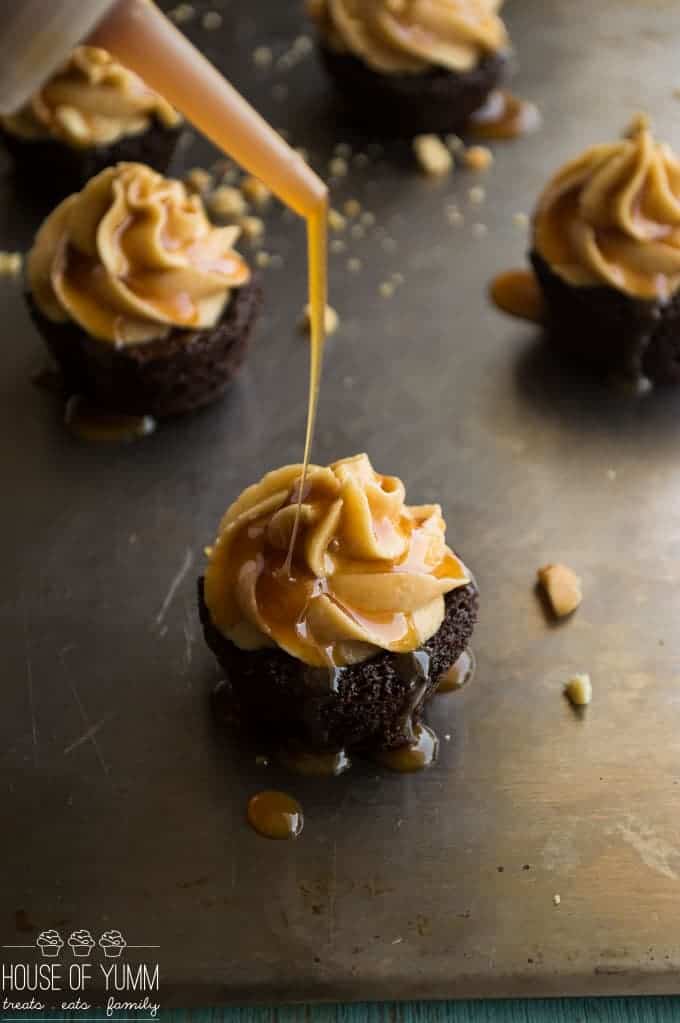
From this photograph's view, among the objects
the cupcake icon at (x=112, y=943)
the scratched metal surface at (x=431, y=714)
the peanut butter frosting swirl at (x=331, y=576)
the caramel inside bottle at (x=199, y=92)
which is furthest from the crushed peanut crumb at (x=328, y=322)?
the cupcake icon at (x=112, y=943)

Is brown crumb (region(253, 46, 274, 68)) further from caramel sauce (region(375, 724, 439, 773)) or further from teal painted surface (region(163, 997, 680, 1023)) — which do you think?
teal painted surface (region(163, 997, 680, 1023))

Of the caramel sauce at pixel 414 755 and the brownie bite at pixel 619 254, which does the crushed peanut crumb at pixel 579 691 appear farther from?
the brownie bite at pixel 619 254

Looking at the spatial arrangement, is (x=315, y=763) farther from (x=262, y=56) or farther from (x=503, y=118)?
(x=262, y=56)

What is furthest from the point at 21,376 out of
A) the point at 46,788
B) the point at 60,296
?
the point at 46,788

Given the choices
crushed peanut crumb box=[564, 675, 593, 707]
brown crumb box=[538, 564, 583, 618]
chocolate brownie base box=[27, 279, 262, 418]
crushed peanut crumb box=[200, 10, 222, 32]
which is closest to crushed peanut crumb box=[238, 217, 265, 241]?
chocolate brownie base box=[27, 279, 262, 418]

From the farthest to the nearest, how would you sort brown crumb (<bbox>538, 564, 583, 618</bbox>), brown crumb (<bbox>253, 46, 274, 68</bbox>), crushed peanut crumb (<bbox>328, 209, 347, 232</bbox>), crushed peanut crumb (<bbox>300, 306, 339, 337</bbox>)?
brown crumb (<bbox>253, 46, 274, 68</bbox>) → crushed peanut crumb (<bbox>328, 209, 347, 232</bbox>) → crushed peanut crumb (<bbox>300, 306, 339, 337</bbox>) → brown crumb (<bbox>538, 564, 583, 618</bbox>)

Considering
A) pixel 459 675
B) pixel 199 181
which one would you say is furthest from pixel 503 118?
pixel 459 675
